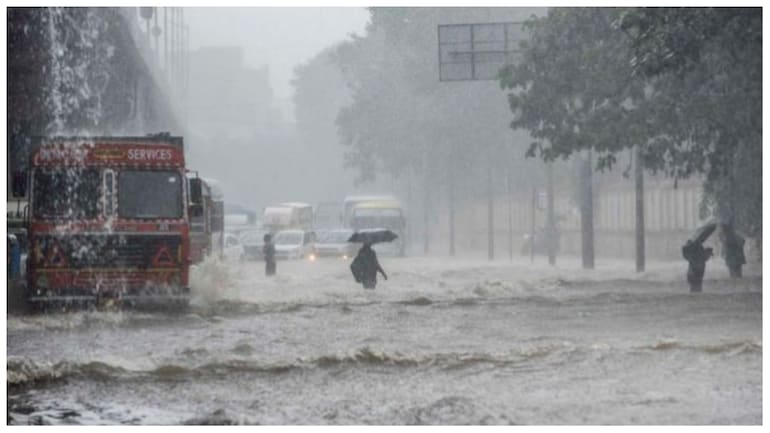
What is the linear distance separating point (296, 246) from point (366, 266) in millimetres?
27451

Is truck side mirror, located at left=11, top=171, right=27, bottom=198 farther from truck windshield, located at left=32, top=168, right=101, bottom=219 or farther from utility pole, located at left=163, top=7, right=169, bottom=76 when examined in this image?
utility pole, located at left=163, top=7, right=169, bottom=76

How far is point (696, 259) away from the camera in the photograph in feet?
100

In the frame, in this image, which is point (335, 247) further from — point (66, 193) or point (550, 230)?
point (66, 193)

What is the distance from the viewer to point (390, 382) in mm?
16062

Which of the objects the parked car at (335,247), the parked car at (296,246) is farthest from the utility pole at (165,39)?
the parked car at (335,247)

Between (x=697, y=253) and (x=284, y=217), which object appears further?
(x=284, y=217)

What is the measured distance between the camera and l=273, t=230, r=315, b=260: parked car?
59.6m

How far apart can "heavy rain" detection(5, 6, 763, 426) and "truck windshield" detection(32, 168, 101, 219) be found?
1.3 inches

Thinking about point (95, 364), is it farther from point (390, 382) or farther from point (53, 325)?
point (53, 325)

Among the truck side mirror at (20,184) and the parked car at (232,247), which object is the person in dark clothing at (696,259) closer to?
the truck side mirror at (20,184)

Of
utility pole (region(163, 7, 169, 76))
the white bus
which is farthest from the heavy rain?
utility pole (region(163, 7, 169, 76))

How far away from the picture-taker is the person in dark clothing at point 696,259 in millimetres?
29656

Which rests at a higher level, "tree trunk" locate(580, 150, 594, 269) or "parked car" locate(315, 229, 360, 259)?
"tree trunk" locate(580, 150, 594, 269)

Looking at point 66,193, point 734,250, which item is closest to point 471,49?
point 734,250
